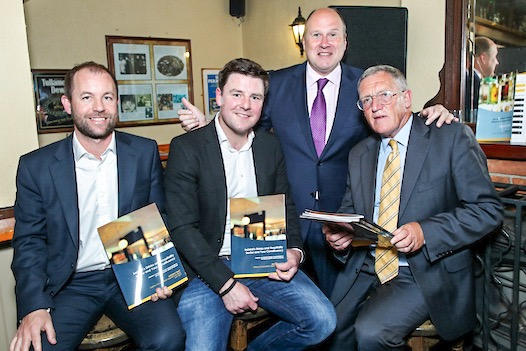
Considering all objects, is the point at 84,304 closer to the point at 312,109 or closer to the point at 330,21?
the point at 312,109

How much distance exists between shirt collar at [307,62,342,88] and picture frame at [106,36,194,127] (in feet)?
Result: 11.0

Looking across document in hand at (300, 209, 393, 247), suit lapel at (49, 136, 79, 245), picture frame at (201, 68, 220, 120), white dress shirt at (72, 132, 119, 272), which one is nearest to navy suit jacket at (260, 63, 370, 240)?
document in hand at (300, 209, 393, 247)

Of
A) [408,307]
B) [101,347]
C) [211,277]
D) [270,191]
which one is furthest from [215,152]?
[408,307]

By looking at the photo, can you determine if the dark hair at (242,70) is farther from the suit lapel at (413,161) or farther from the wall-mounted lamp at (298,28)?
the wall-mounted lamp at (298,28)

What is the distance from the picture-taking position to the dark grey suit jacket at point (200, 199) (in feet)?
6.26

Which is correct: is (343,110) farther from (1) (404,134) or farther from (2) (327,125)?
(1) (404,134)

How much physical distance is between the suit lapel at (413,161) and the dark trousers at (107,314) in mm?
A: 1057

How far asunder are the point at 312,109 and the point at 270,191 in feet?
1.72

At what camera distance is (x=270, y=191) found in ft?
6.97

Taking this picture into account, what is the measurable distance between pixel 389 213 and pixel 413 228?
168 millimetres

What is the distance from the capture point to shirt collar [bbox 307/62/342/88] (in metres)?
2.37

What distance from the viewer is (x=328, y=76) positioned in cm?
236

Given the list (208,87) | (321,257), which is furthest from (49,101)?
(321,257)

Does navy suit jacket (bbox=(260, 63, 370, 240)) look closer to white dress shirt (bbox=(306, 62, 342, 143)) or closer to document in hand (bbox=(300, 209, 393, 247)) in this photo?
white dress shirt (bbox=(306, 62, 342, 143))
